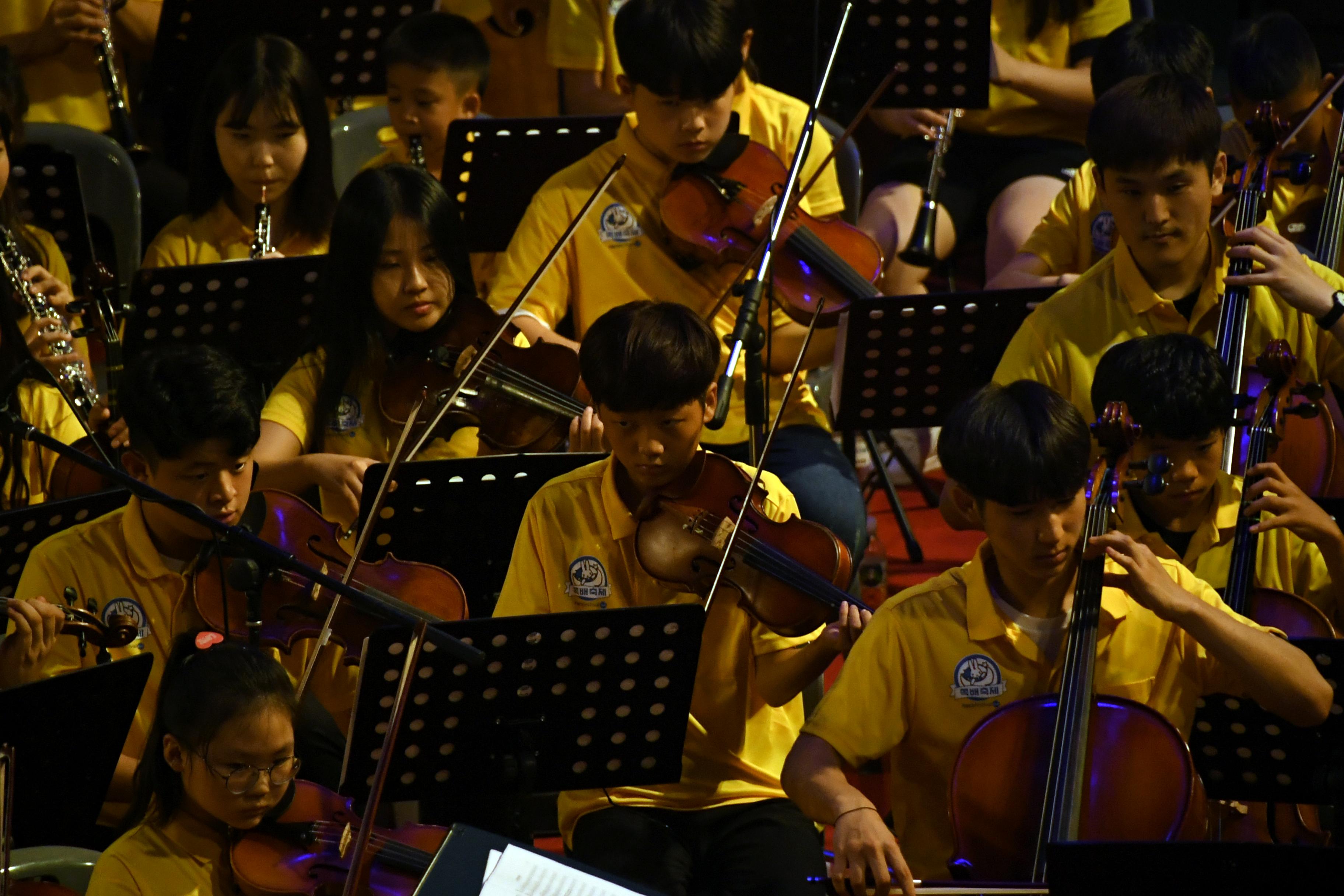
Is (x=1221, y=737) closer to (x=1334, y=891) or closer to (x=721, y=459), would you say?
(x=1334, y=891)

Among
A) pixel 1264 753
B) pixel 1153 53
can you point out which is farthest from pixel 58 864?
pixel 1153 53

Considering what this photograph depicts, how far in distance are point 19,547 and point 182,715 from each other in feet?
1.82

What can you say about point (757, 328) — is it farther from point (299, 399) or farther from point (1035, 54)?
point (1035, 54)

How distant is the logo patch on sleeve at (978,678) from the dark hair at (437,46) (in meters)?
2.19

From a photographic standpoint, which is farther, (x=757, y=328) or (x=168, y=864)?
(x=757, y=328)

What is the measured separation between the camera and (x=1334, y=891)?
152 cm

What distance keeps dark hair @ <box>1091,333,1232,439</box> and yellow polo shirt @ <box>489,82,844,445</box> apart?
100 centimetres

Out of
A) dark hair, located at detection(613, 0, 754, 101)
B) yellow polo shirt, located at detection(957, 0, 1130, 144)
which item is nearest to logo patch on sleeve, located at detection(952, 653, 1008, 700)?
dark hair, located at detection(613, 0, 754, 101)

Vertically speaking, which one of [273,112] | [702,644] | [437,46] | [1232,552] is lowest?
[702,644]

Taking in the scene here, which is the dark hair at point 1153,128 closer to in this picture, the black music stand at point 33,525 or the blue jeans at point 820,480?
the blue jeans at point 820,480

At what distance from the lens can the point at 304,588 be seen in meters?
2.40

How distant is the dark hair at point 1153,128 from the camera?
9.09ft

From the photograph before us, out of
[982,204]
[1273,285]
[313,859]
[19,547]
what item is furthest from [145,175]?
[1273,285]

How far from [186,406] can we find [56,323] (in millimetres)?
682
